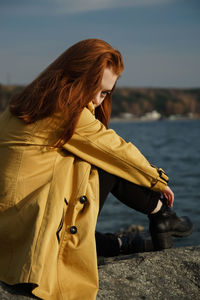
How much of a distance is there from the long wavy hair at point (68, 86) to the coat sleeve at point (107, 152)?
78mm

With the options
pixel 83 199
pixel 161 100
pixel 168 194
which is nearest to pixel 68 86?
pixel 83 199

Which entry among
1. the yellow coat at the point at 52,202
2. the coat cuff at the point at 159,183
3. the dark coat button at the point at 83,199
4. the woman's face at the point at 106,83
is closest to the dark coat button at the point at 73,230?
the yellow coat at the point at 52,202

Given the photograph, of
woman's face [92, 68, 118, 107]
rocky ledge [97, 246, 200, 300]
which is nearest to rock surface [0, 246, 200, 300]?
rocky ledge [97, 246, 200, 300]

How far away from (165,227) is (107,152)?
92 centimetres

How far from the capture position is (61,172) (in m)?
2.42

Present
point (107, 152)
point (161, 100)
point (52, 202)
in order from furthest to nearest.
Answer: point (161, 100) < point (107, 152) < point (52, 202)

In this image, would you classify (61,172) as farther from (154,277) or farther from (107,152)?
(154,277)

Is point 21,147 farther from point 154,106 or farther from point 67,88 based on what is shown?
point 154,106

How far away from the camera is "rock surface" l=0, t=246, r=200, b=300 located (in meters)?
2.49

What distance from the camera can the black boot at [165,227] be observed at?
306 cm

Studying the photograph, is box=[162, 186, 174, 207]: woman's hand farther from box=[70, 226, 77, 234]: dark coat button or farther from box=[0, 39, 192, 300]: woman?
box=[70, 226, 77, 234]: dark coat button

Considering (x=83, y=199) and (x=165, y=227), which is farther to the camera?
(x=165, y=227)

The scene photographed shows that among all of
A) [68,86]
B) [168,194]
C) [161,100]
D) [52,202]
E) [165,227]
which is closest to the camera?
[52,202]

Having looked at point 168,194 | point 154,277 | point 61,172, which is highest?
point 61,172
